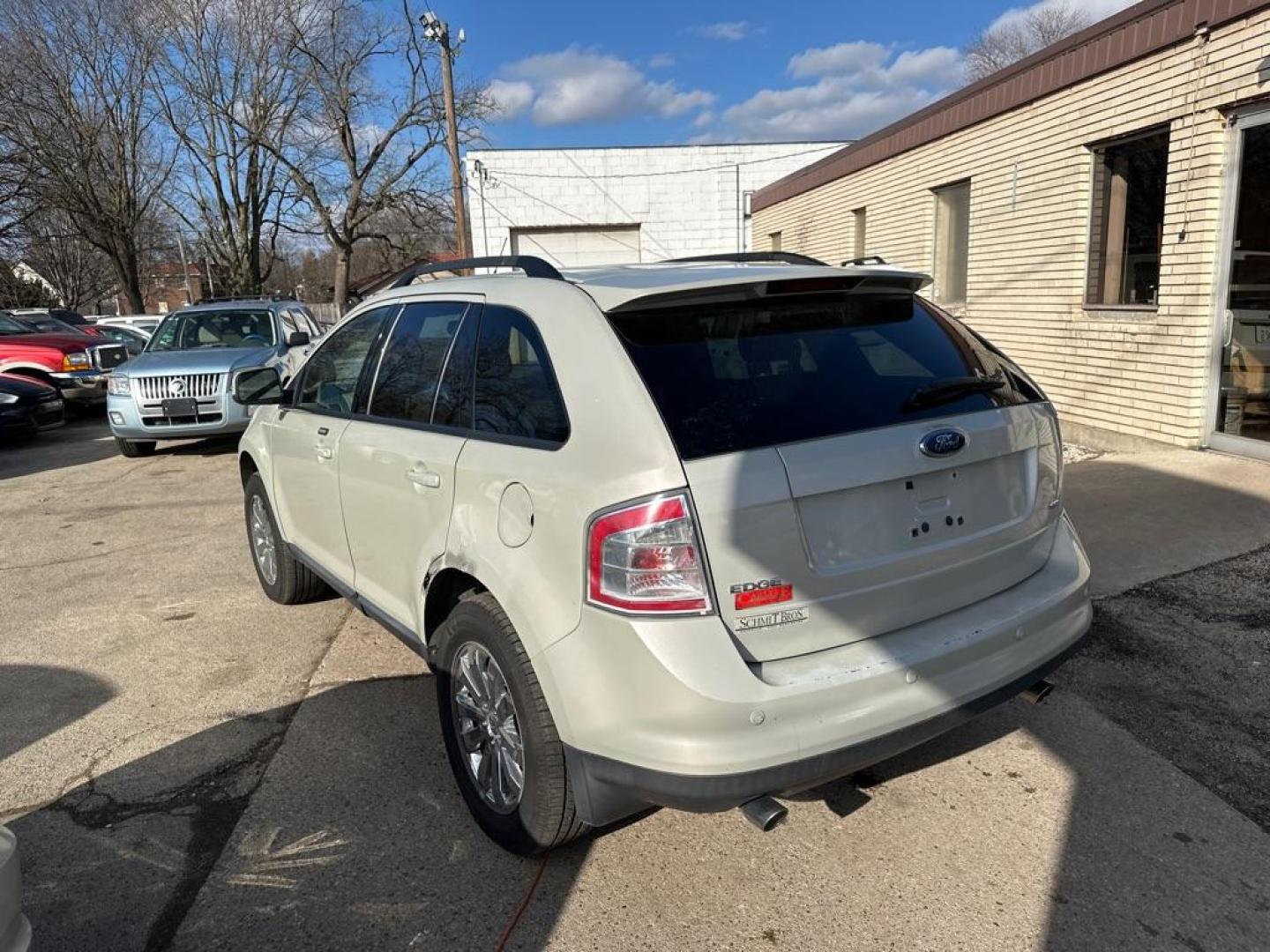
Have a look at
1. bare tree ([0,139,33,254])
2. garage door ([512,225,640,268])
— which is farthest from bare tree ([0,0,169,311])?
garage door ([512,225,640,268])

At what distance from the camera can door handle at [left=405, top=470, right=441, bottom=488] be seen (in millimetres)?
2957

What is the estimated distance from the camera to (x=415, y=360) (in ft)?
11.3

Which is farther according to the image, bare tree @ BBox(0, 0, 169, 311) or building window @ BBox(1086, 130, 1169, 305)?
bare tree @ BBox(0, 0, 169, 311)

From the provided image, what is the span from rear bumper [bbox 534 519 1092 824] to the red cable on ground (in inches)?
15.8

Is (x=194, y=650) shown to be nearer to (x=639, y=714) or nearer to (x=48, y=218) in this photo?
(x=639, y=714)

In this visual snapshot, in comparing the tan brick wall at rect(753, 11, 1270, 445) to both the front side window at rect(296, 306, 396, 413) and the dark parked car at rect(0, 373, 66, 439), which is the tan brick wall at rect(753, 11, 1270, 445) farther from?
the dark parked car at rect(0, 373, 66, 439)

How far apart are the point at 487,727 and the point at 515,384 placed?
3.62 ft

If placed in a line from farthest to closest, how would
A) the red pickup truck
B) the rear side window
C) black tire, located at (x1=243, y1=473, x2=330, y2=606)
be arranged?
the red pickup truck, black tire, located at (x1=243, y1=473, x2=330, y2=606), the rear side window

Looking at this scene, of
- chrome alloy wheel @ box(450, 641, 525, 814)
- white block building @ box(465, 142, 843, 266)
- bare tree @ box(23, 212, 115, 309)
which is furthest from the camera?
bare tree @ box(23, 212, 115, 309)

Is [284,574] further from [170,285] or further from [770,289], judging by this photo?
[170,285]

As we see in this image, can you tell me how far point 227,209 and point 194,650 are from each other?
38.1m

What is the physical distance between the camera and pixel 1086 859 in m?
2.66

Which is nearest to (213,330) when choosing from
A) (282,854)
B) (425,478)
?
(425,478)

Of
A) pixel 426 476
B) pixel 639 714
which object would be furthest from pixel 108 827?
pixel 639 714
